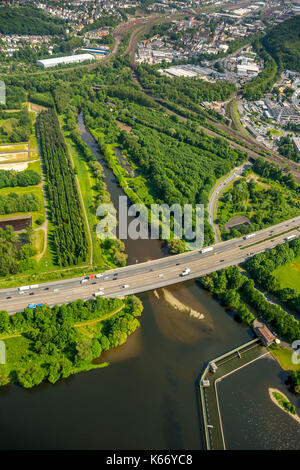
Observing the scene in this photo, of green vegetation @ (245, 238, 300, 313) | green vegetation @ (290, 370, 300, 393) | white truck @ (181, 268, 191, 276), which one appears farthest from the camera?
white truck @ (181, 268, 191, 276)

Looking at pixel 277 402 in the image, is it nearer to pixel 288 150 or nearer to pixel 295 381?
pixel 295 381

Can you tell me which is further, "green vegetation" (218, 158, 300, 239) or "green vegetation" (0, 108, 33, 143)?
"green vegetation" (0, 108, 33, 143)

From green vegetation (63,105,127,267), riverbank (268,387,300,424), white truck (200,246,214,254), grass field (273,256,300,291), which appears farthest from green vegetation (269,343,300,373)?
green vegetation (63,105,127,267)

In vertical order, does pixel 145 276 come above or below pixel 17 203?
below

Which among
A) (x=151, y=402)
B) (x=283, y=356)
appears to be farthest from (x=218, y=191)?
(x=151, y=402)

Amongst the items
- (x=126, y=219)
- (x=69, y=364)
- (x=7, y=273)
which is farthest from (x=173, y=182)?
(x=69, y=364)

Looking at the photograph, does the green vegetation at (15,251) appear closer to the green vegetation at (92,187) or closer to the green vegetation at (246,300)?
the green vegetation at (92,187)

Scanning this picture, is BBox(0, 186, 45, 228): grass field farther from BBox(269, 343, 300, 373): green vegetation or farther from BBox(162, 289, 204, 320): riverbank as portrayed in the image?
BBox(269, 343, 300, 373): green vegetation
